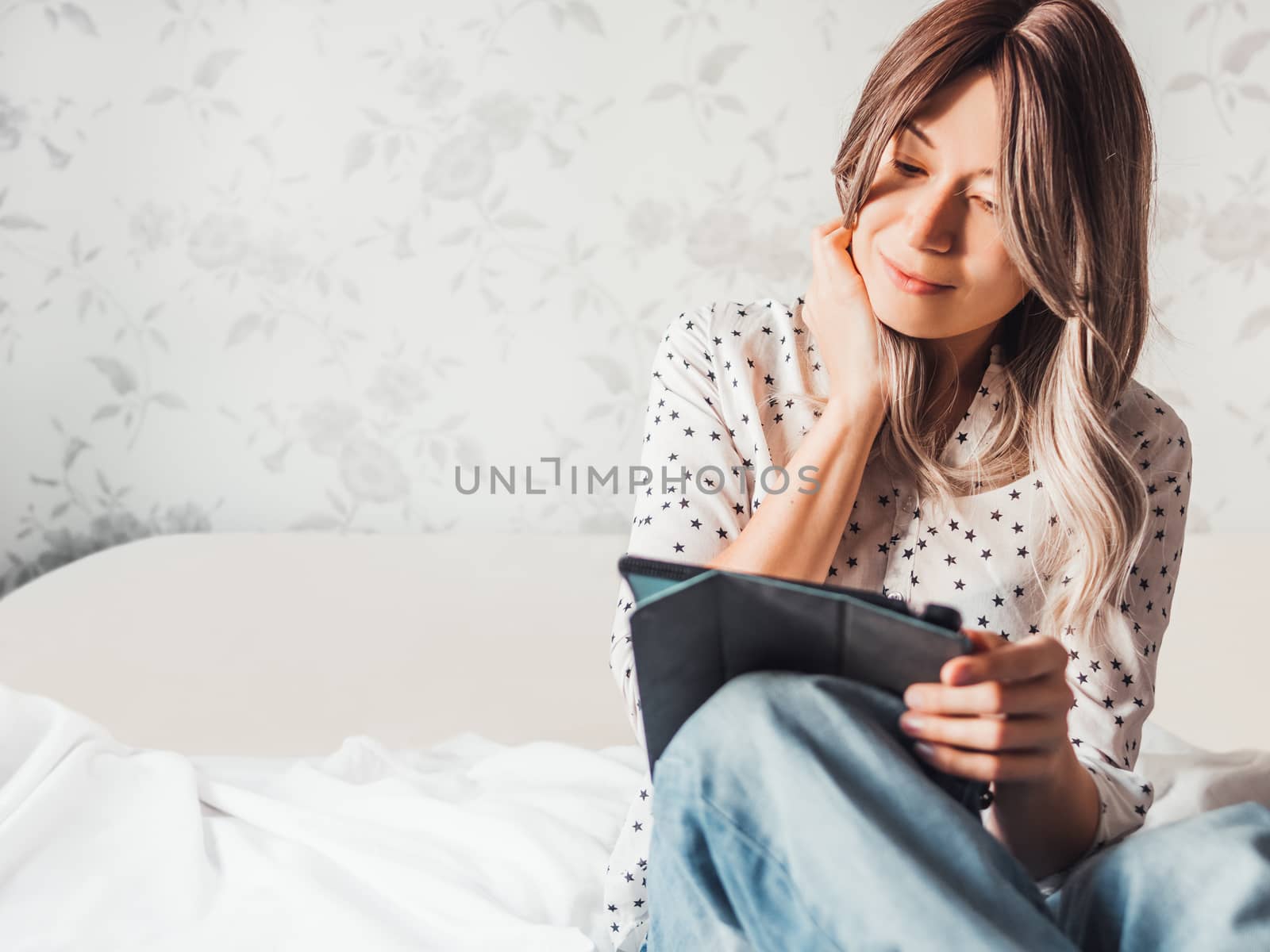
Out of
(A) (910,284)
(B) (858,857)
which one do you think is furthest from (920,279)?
(B) (858,857)

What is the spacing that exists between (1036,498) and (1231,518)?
113 centimetres

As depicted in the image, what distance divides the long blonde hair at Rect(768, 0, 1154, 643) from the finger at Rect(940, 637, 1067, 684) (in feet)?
0.76

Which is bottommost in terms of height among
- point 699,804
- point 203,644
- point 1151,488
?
point 203,644

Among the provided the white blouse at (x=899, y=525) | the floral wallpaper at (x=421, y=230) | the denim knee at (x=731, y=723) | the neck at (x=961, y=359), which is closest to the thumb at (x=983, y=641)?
the denim knee at (x=731, y=723)

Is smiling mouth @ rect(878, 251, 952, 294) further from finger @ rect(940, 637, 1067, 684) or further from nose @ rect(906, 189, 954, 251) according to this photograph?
finger @ rect(940, 637, 1067, 684)

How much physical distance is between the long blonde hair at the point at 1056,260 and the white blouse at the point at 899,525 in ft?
0.06

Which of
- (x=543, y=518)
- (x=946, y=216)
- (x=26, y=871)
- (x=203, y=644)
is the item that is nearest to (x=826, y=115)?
(x=543, y=518)

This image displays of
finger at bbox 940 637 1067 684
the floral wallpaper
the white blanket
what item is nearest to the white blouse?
the white blanket

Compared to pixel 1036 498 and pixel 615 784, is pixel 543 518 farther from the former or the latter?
pixel 1036 498

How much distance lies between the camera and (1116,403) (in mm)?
951

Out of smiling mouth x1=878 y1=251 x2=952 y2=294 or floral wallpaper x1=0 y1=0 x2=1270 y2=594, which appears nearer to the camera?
smiling mouth x1=878 y1=251 x2=952 y2=294

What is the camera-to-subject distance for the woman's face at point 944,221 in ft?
2.67

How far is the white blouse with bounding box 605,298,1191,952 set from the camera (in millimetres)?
875

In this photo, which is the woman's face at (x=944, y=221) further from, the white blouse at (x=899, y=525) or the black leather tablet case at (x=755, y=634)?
the black leather tablet case at (x=755, y=634)
